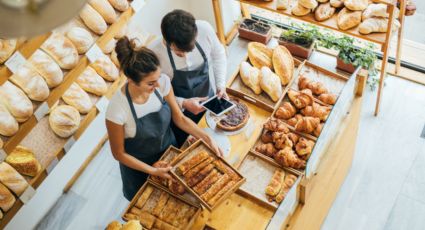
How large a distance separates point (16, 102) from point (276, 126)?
159cm

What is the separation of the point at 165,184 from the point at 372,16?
2.08 meters

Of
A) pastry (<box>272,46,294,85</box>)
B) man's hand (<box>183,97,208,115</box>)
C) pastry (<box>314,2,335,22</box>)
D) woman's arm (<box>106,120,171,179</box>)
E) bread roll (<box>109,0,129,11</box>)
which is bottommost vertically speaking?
woman's arm (<box>106,120,171,179</box>)

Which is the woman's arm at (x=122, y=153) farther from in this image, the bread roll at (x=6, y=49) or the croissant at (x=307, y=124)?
the croissant at (x=307, y=124)

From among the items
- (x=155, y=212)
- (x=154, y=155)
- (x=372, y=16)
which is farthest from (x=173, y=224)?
(x=372, y=16)

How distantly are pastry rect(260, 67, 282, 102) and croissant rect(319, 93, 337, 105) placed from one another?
282 mm

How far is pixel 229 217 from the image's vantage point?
2.71 metres

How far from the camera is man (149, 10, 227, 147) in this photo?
2.64m

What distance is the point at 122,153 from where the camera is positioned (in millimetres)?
2807

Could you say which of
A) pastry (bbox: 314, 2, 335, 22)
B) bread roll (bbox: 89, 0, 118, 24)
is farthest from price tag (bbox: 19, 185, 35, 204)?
pastry (bbox: 314, 2, 335, 22)

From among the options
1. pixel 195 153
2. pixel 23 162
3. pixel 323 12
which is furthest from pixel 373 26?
pixel 23 162

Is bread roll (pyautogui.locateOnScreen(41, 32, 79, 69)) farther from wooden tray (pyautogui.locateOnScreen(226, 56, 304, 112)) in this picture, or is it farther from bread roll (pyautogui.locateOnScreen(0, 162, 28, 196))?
wooden tray (pyautogui.locateOnScreen(226, 56, 304, 112))

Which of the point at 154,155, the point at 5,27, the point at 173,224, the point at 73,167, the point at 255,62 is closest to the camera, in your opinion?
the point at 5,27

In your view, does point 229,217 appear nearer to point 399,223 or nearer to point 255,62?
point 255,62

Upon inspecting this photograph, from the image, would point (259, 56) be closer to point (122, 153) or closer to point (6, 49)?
point (122, 153)
